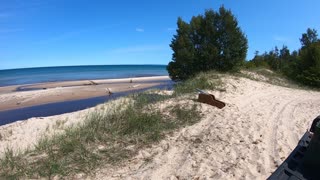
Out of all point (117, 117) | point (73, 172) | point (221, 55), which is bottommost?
point (73, 172)

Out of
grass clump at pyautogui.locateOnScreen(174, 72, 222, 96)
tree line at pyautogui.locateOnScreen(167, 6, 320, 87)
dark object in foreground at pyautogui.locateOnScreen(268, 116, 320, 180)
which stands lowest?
dark object in foreground at pyautogui.locateOnScreen(268, 116, 320, 180)

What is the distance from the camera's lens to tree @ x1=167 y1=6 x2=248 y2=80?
20.2m

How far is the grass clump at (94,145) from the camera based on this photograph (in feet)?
16.5

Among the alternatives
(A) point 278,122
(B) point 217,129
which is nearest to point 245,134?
(B) point 217,129

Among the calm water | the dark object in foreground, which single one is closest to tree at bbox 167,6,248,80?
the dark object in foreground

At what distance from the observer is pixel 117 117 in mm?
7320

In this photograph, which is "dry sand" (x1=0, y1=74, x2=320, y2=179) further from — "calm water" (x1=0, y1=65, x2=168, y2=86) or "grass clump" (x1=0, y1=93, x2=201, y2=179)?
"calm water" (x1=0, y1=65, x2=168, y2=86)

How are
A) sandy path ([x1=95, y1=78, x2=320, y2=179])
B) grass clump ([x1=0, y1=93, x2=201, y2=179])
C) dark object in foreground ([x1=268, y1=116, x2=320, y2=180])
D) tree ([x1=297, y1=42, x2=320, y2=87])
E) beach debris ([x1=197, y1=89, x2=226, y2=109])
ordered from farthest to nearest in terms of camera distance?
tree ([x1=297, y1=42, x2=320, y2=87]) → beach debris ([x1=197, y1=89, x2=226, y2=109]) → grass clump ([x1=0, y1=93, x2=201, y2=179]) → sandy path ([x1=95, y1=78, x2=320, y2=179]) → dark object in foreground ([x1=268, y1=116, x2=320, y2=180])

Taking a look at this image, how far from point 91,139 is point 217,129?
111 inches

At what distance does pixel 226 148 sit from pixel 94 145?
260 centimetres

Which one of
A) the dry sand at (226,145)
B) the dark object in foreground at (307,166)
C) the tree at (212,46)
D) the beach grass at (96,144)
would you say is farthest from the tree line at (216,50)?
the dark object in foreground at (307,166)

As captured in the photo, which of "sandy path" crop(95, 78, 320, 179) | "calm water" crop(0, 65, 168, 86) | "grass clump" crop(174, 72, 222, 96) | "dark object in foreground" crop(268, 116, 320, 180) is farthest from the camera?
"calm water" crop(0, 65, 168, 86)

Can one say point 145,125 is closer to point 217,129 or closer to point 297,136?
point 217,129

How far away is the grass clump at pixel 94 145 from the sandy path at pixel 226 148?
1.01 ft
